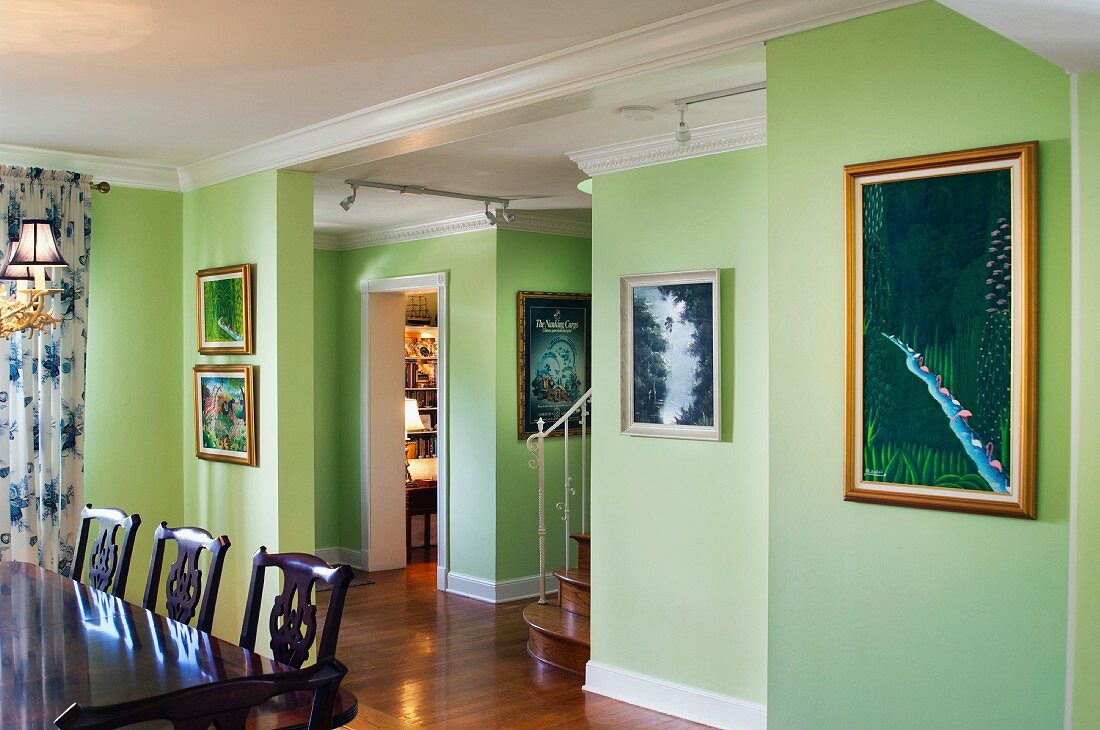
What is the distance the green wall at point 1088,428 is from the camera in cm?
210

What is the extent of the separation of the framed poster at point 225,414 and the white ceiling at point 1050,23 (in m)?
4.13

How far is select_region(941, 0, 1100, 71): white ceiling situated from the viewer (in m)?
1.76

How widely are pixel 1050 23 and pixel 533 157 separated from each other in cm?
362

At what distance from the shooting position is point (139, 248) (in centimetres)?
568

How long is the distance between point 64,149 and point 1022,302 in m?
4.59

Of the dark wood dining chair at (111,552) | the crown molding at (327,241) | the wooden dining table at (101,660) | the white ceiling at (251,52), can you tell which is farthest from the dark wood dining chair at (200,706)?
the crown molding at (327,241)

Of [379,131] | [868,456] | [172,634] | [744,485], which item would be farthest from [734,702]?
[379,131]

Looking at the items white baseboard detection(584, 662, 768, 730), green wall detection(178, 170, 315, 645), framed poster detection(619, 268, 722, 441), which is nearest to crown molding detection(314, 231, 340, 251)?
green wall detection(178, 170, 315, 645)

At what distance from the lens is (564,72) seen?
3.58 m

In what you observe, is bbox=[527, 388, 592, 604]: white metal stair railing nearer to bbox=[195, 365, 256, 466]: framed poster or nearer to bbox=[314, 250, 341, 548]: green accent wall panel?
bbox=[195, 365, 256, 466]: framed poster

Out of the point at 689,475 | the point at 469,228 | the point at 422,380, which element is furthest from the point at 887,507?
the point at 422,380

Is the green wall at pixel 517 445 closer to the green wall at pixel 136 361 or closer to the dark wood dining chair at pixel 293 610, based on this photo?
the green wall at pixel 136 361

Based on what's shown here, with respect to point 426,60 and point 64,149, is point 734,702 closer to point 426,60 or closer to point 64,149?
point 426,60

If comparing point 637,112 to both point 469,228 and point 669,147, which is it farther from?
point 469,228
